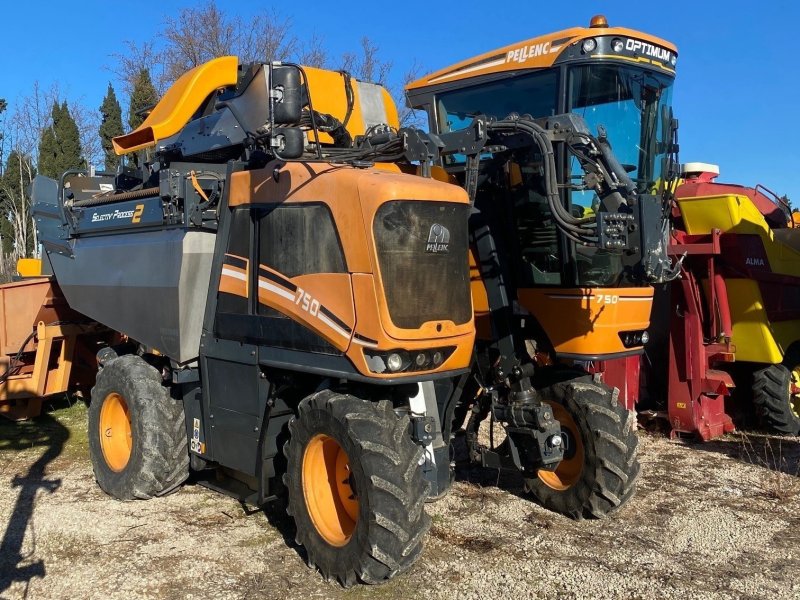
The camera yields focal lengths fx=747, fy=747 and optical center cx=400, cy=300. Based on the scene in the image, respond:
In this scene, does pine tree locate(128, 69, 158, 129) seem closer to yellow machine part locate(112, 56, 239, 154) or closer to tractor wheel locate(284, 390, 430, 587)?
yellow machine part locate(112, 56, 239, 154)

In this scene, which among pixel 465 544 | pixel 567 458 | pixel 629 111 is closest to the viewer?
pixel 465 544

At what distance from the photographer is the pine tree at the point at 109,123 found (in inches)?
1281

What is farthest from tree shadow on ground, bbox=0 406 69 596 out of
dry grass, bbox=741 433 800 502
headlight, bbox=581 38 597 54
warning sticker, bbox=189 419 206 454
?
dry grass, bbox=741 433 800 502

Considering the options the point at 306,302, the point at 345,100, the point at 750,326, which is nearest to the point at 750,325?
the point at 750,326

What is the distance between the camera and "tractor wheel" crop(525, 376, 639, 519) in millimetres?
5297

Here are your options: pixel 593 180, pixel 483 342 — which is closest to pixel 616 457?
pixel 483 342

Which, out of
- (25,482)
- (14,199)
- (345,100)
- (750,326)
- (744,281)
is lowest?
(25,482)

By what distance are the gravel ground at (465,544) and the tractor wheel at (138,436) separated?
0.17 m

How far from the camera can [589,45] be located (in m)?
5.59

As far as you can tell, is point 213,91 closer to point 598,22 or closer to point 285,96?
point 285,96

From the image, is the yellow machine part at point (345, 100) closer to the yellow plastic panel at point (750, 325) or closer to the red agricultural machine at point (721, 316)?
the red agricultural machine at point (721, 316)

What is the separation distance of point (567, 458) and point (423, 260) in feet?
7.78

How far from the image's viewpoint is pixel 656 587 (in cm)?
425

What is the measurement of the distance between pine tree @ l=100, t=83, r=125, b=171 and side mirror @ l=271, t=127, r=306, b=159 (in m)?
30.2
